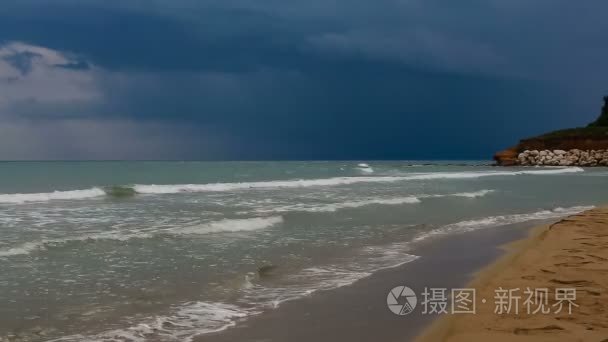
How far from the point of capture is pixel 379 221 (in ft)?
40.9

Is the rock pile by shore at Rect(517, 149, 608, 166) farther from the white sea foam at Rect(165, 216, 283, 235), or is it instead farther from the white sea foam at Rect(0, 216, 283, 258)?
the white sea foam at Rect(165, 216, 283, 235)

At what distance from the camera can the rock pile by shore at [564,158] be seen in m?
65.1

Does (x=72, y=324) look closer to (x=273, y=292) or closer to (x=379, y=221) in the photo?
(x=273, y=292)

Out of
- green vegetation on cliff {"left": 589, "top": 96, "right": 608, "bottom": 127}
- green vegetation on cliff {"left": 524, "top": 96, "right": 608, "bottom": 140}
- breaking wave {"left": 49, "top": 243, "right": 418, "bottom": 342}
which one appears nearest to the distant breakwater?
green vegetation on cliff {"left": 524, "top": 96, "right": 608, "bottom": 140}

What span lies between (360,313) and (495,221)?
8884 mm

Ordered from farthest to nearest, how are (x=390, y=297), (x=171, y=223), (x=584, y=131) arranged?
1. (x=584, y=131)
2. (x=171, y=223)
3. (x=390, y=297)

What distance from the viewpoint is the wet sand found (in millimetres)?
4184

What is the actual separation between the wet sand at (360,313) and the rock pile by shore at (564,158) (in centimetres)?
6638

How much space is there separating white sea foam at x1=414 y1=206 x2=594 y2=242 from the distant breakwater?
57.1 m

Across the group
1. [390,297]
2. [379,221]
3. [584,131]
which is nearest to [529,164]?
[584,131]

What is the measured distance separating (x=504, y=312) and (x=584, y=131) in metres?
81.0

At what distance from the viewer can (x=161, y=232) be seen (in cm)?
1020

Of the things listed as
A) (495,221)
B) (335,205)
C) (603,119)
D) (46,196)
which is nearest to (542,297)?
(495,221)

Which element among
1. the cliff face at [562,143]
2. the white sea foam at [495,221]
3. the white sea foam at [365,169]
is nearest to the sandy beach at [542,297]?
the white sea foam at [495,221]
